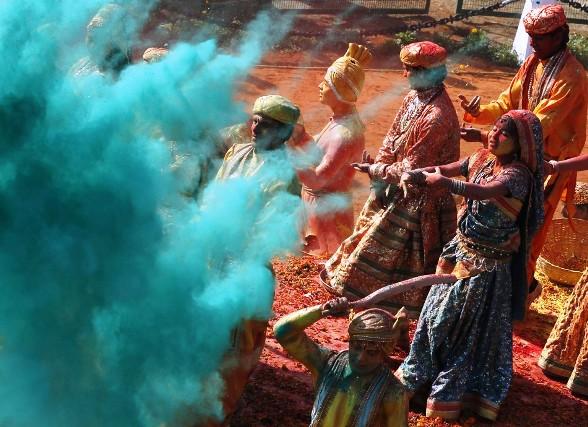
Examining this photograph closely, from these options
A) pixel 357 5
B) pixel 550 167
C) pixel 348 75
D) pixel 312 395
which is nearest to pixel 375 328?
pixel 312 395

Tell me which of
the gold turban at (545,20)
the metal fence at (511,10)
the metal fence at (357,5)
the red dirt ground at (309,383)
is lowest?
the metal fence at (511,10)

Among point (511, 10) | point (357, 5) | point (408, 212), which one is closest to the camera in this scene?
point (408, 212)

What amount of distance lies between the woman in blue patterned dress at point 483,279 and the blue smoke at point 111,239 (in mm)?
1379

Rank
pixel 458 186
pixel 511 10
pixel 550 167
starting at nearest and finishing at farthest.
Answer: pixel 458 186, pixel 550 167, pixel 511 10

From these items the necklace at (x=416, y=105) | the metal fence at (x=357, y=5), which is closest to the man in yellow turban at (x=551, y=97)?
the necklace at (x=416, y=105)

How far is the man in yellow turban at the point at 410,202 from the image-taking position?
→ 7.71m

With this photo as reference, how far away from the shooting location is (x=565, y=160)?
7551 mm

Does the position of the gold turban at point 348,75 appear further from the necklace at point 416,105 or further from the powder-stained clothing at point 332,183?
the necklace at point 416,105

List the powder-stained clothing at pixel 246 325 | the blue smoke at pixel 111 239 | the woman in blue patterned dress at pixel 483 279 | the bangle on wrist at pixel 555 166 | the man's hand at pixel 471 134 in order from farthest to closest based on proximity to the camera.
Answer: the man's hand at pixel 471 134 → the bangle on wrist at pixel 555 166 → the woman in blue patterned dress at pixel 483 279 → the powder-stained clothing at pixel 246 325 → the blue smoke at pixel 111 239

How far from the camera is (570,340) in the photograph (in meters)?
7.66

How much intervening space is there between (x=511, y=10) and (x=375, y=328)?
53.5ft

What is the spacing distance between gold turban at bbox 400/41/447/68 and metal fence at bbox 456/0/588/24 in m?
12.6

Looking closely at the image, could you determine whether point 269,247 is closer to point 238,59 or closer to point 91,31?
point 238,59

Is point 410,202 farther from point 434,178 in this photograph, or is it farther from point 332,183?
point 434,178
